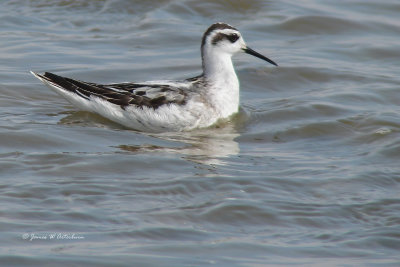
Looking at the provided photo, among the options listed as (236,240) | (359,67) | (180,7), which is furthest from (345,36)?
(236,240)

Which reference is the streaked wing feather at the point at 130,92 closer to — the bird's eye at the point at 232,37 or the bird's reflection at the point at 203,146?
the bird's reflection at the point at 203,146

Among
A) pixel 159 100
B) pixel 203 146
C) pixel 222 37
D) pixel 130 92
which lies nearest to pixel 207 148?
pixel 203 146

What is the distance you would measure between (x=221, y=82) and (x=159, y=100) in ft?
3.50

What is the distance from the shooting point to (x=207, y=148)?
10.3m

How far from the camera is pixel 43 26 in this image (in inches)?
599

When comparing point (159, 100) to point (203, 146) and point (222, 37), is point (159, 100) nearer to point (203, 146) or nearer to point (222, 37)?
point (203, 146)

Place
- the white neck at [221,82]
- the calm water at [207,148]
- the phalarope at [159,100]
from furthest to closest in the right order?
the white neck at [221,82] → the phalarope at [159,100] → the calm water at [207,148]

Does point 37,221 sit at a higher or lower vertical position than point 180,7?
lower

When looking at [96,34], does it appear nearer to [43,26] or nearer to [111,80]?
[43,26]

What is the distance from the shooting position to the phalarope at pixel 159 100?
428 inches

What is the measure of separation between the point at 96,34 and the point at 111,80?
7.68 feet

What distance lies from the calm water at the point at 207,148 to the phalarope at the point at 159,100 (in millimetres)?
204

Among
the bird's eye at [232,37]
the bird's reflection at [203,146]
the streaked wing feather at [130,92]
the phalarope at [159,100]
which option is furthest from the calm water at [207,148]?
the bird's eye at [232,37]

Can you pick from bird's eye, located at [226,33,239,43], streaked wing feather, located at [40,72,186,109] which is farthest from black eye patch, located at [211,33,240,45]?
streaked wing feather, located at [40,72,186,109]
